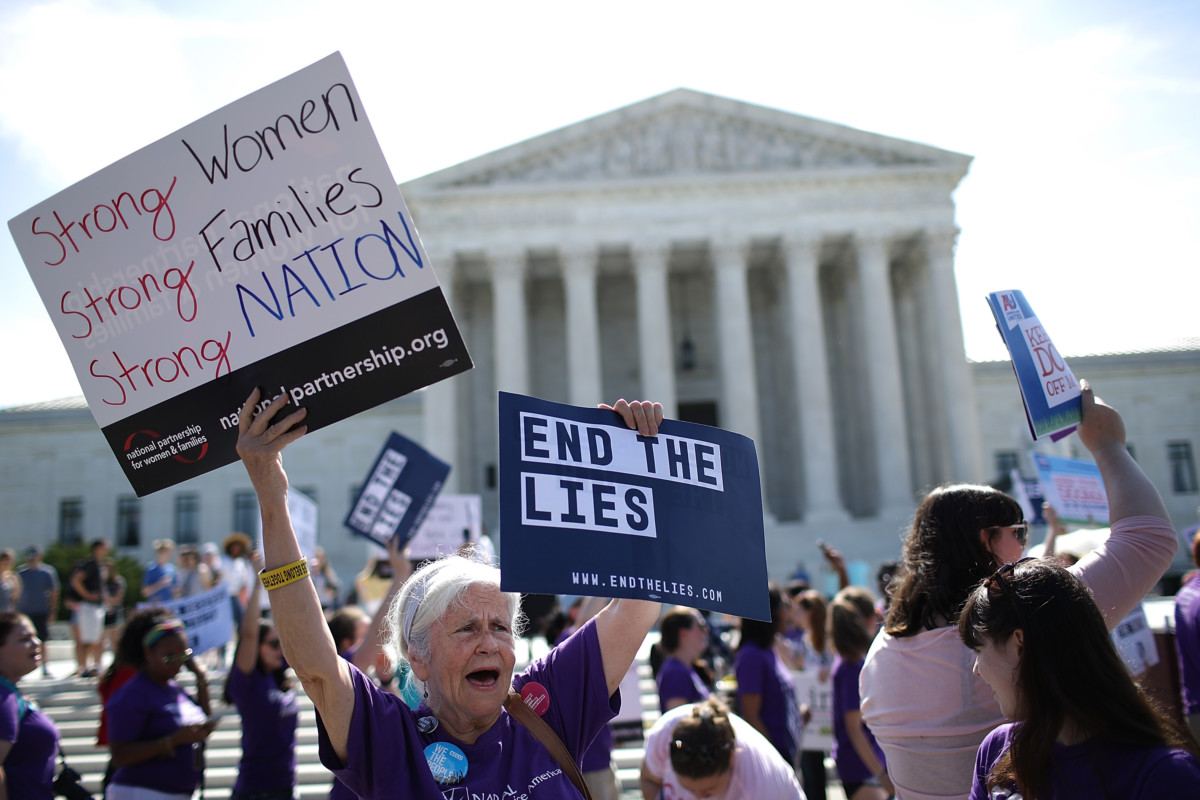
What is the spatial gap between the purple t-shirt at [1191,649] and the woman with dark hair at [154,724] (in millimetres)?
5715

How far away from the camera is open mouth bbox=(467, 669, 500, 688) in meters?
2.77

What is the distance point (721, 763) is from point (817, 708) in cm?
369

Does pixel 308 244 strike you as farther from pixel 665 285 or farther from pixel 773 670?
pixel 665 285

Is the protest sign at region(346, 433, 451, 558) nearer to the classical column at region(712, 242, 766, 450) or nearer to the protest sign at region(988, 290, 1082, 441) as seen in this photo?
the protest sign at region(988, 290, 1082, 441)

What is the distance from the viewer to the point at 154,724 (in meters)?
5.85

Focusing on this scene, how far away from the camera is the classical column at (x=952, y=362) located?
34125 millimetres

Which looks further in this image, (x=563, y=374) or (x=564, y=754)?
(x=563, y=374)

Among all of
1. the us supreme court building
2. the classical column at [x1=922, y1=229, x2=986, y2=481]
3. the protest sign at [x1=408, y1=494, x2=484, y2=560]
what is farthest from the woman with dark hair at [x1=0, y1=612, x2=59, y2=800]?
the classical column at [x1=922, y1=229, x2=986, y2=481]

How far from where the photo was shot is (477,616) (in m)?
2.88

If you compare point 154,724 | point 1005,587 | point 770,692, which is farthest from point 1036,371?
point 154,724

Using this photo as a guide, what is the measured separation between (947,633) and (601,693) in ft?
4.37

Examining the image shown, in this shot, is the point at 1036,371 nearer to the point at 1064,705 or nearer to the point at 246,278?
the point at 1064,705

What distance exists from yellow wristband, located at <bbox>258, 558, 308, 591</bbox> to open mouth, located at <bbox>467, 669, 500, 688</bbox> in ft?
1.91

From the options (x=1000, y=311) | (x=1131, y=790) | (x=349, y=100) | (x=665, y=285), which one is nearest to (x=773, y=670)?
(x=1000, y=311)
